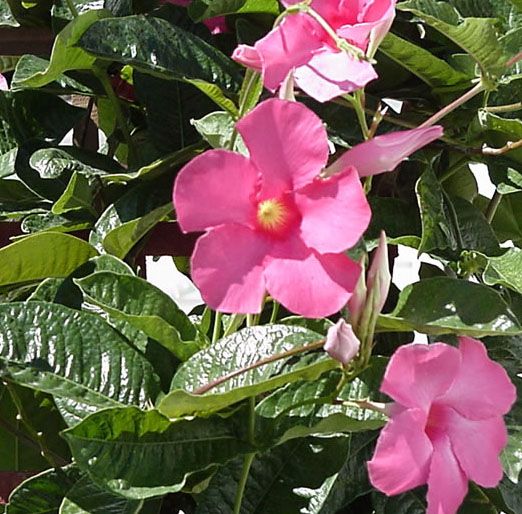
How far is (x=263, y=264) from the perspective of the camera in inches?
20.4

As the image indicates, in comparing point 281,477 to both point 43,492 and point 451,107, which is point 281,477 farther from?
point 451,107

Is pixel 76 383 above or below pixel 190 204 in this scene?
below

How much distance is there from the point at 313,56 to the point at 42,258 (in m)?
0.25

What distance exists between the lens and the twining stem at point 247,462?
62 cm

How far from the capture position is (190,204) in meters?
0.51

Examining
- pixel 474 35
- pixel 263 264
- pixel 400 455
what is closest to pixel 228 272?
pixel 263 264

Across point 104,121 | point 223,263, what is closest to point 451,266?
point 223,263

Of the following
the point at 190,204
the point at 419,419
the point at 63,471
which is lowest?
the point at 63,471

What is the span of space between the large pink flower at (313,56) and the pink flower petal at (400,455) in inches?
6.6

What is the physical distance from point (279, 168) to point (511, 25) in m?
0.31

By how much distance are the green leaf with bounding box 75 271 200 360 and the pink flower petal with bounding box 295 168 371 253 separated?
130mm

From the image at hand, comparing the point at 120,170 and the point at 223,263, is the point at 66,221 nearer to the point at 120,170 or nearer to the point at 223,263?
the point at 120,170

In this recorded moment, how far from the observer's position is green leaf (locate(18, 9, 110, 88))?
2.22ft

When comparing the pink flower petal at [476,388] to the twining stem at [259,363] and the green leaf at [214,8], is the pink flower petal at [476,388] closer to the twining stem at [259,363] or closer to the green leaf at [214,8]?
the twining stem at [259,363]
